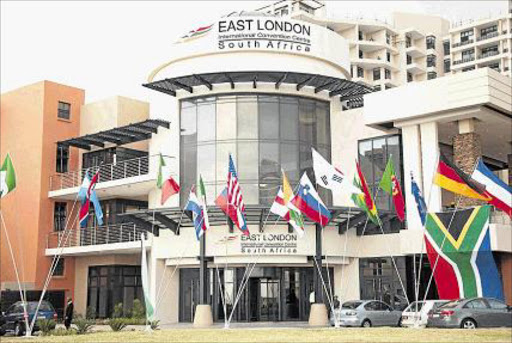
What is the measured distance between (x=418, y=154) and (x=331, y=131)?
556cm

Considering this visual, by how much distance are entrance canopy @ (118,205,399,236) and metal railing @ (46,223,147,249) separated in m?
4.96

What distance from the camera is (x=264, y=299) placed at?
36.5m

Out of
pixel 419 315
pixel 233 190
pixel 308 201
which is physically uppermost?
pixel 233 190

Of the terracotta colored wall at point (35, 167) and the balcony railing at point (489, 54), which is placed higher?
the balcony railing at point (489, 54)

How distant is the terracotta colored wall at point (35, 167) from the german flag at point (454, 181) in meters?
27.2

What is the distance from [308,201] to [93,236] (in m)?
18.4

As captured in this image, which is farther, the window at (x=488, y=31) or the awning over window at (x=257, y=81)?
the window at (x=488, y=31)

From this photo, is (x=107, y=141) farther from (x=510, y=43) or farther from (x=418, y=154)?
(x=510, y=43)

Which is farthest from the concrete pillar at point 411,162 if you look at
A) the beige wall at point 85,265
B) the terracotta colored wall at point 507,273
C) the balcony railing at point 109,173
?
the beige wall at point 85,265

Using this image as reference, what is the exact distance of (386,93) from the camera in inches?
1405

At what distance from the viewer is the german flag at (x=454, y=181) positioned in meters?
25.4

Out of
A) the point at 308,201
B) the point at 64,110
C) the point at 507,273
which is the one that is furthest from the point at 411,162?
the point at 64,110

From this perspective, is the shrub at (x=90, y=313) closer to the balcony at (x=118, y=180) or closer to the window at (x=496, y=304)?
the balcony at (x=118, y=180)

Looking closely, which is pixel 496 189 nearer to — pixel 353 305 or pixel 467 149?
pixel 353 305
